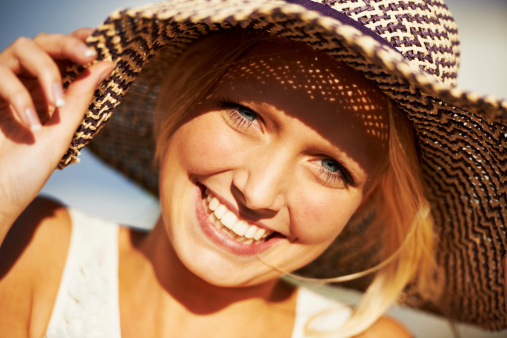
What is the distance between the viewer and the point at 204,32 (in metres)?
1.14

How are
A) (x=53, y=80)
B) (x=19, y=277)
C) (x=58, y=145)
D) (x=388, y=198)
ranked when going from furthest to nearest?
1. (x=388, y=198)
2. (x=19, y=277)
3. (x=58, y=145)
4. (x=53, y=80)

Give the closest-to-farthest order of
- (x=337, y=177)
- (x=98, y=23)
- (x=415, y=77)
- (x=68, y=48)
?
(x=415, y=77)
(x=68, y=48)
(x=337, y=177)
(x=98, y=23)

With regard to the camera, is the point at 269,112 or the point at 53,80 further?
the point at 269,112

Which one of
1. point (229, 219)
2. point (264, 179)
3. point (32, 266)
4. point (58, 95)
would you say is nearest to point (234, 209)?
point (229, 219)

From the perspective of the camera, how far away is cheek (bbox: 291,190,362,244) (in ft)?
3.55

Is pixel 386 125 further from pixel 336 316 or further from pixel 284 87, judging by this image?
pixel 336 316

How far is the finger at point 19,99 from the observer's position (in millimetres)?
864

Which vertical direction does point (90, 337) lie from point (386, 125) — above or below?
below

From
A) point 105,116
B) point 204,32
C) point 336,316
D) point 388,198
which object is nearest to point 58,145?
point 105,116

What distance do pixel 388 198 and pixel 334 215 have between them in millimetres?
308

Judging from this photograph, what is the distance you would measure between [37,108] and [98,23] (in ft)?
9.50

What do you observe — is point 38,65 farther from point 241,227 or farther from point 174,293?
point 174,293

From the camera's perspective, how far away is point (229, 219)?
3.76ft

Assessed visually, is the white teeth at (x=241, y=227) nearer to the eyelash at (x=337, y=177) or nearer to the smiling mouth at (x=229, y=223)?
the smiling mouth at (x=229, y=223)
